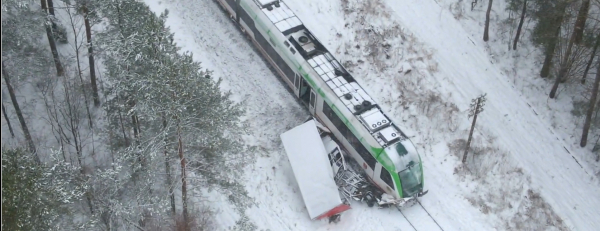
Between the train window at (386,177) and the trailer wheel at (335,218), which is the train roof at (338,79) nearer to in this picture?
the train window at (386,177)

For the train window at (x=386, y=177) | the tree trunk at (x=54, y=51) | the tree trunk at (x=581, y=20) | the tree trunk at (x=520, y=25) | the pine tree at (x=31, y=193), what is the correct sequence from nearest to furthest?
the pine tree at (x=31, y=193) < the train window at (x=386, y=177) < the tree trunk at (x=54, y=51) < the tree trunk at (x=581, y=20) < the tree trunk at (x=520, y=25)

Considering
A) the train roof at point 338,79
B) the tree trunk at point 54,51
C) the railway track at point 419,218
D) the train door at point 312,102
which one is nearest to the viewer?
the railway track at point 419,218

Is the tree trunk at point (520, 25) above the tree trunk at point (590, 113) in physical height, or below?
above

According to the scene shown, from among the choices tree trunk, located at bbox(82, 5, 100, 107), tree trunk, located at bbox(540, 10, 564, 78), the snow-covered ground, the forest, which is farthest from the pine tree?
tree trunk, located at bbox(540, 10, 564, 78)

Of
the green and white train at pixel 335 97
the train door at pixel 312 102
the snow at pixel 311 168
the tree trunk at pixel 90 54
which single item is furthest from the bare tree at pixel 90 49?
the train door at pixel 312 102

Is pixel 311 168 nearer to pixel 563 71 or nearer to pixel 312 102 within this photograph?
pixel 312 102

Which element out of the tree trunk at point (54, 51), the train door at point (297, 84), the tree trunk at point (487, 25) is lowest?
the tree trunk at point (487, 25)

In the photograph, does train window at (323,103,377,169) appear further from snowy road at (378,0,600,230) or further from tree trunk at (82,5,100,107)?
tree trunk at (82,5,100,107)

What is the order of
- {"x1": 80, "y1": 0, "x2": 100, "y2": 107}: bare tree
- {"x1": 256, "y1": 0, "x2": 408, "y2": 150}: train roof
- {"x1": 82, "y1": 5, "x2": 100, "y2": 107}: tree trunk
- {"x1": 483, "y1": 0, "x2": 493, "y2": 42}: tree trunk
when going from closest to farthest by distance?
{"x1": 80, "y1": 0, "x2": 100, "y2": 107}: bare tree → {"x1": 82, "y1": 5, "x2": 100, "y2": 107}: tree trunk → {"x1": 256, "y1": 0, "x2": 408, "y2": 150}: train roof → {"x1": 483, "y1": 0, "x2": 493, "y2": 42}: tree trunk
